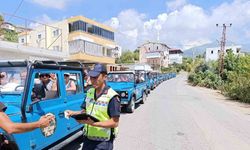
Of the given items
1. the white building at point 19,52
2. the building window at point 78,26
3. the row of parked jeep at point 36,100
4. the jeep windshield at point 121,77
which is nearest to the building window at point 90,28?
the building window at point 78,26

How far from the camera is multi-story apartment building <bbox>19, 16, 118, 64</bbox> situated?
118 feet

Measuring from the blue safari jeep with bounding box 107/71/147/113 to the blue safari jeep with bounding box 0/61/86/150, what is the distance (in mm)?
5989

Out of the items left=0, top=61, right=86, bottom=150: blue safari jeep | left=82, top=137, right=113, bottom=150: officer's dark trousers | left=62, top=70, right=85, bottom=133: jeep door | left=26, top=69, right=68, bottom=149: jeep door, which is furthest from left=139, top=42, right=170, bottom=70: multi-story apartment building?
left=82, top=137, right=113, bottom=150: officer's dark trousers

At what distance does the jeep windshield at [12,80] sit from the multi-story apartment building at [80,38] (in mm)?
29600

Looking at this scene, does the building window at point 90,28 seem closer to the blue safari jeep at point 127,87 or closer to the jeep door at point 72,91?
the blue safari jeep at point 127,87

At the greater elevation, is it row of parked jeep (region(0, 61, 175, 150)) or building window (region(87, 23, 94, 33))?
building window (region(87, 23, 94, 33))

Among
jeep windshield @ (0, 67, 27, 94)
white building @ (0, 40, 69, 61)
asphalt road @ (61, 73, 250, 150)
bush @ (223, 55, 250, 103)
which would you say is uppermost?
white building @ (0, 40, 69, 61)

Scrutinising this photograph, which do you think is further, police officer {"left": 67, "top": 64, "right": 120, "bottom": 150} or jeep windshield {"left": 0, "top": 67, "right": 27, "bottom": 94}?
jeep windshield {"left": 0, "top": 67, "right": 27, "bottom": 94}

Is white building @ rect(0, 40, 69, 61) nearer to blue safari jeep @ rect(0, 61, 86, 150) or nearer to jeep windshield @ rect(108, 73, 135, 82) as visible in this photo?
jeep windshield @ rect(108, 73, 135, 82)

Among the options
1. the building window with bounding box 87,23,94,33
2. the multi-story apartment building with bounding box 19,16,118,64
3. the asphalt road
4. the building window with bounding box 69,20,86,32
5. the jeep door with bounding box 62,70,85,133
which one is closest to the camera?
the jeep door with bounding box 62,70,85,133

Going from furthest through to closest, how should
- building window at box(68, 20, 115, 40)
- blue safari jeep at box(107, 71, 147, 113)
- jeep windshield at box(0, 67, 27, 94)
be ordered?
building window at box(68, 20, 115, 40), blue safari jeep at box(107, 71, 147, 113), jeep windshield at box(0, 67, 27, 94)

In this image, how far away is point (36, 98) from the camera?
473 cm

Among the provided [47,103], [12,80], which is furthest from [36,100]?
[12,80]

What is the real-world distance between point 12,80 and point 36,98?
23.5 inches
